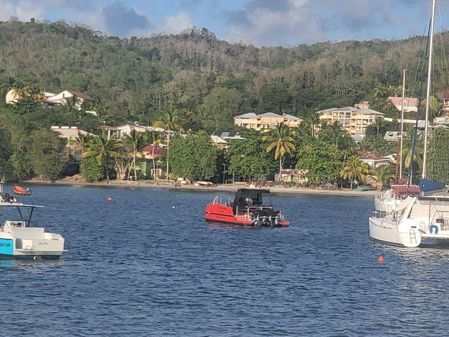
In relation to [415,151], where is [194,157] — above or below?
below

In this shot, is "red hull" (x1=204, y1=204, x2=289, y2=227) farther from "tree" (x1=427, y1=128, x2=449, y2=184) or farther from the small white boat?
the small white boat

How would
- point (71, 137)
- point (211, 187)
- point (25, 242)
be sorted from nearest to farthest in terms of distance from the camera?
point (25, 242)
point (211, 187)
point (71, 137)

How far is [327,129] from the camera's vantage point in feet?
579

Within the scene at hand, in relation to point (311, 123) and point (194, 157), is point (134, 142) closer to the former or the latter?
point (194, 157)

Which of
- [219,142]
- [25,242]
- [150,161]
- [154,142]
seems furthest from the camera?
[219,142]

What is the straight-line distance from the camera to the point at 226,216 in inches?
3499

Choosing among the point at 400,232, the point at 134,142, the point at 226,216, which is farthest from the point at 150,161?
the point at 400,232

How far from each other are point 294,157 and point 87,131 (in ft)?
141

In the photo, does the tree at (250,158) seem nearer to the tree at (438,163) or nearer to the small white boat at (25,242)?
the tree at (438,163)

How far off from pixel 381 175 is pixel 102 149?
153 feet

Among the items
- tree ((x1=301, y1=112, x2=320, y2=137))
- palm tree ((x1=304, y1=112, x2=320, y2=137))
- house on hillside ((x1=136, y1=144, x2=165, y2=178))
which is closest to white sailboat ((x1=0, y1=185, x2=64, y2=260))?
house on hillside ((x1=136, y1=144, x2=165, y2=178))

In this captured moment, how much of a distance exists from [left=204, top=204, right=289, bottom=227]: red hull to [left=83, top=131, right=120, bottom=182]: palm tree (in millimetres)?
69412

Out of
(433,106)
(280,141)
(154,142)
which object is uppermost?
(433,106)

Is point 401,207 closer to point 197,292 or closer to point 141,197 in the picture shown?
point 197,292
